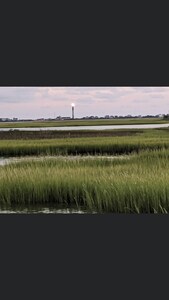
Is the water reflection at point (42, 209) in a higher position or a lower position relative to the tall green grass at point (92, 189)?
lower

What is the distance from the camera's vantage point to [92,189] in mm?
10938

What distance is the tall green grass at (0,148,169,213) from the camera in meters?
9.90

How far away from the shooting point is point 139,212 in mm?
9734

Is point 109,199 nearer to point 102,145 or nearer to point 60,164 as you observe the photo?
point 60,164

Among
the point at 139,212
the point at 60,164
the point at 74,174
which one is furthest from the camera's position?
the point at 60,164

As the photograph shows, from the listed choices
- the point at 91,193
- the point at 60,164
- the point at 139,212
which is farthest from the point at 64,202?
the point at 60,164

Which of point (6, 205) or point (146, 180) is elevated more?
point (146, 180)

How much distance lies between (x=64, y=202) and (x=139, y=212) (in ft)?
8.06

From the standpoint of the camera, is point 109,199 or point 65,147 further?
point 65,147

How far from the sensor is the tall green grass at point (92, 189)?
9.90m

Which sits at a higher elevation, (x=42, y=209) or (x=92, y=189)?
(x=92, y=189)

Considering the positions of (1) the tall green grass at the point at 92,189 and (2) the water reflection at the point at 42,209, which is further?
(2) the water reflection at the point at 42,209

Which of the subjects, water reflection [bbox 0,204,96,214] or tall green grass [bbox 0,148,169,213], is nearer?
tall green grass [bbox 0,148,169,213]

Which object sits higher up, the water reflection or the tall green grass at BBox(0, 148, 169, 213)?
the tall green grass at BBox(0, 148, 169, 213)
